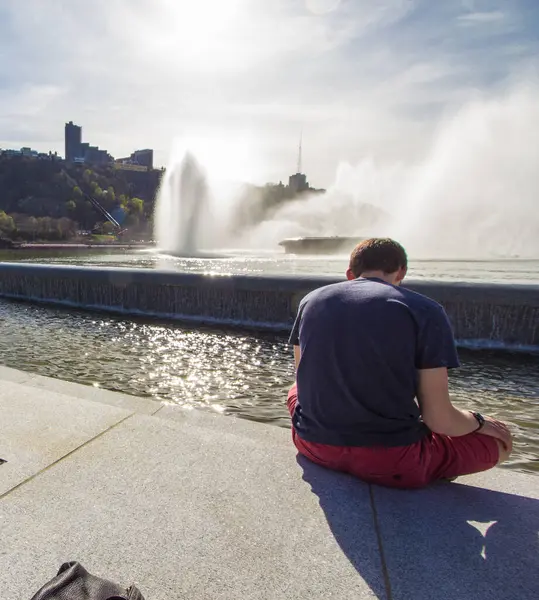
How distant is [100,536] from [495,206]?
30.9 metres

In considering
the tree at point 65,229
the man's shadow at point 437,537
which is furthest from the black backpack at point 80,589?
the tree at point 65,229

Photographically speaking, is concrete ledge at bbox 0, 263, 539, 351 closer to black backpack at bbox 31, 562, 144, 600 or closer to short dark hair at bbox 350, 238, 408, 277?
short dark hair at bbox 350, 238, 408, 277

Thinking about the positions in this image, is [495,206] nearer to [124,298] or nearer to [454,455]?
[124,298]

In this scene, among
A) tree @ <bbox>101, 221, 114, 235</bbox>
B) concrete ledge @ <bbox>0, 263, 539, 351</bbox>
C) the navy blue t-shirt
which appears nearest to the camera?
the navy blue t-shirt

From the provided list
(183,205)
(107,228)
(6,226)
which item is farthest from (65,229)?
(183,205)

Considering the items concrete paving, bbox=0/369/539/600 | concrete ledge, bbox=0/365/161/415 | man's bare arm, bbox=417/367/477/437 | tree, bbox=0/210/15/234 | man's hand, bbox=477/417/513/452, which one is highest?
tree, bbox=0/210/15/234

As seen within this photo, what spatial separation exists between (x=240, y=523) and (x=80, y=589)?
0.74 m

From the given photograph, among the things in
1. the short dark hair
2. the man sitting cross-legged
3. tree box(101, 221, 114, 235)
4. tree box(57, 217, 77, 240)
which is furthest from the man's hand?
tree box(101, 221, 114, 235)

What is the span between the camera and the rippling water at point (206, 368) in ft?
15.9

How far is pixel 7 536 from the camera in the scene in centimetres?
204

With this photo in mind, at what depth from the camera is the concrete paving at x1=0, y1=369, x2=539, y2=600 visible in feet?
5.91

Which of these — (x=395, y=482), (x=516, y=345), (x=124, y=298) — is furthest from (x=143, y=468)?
(x=124, y=298)

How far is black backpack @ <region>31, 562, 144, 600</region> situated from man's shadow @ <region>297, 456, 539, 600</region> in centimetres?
85

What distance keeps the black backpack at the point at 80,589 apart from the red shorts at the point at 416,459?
1.19 metres
